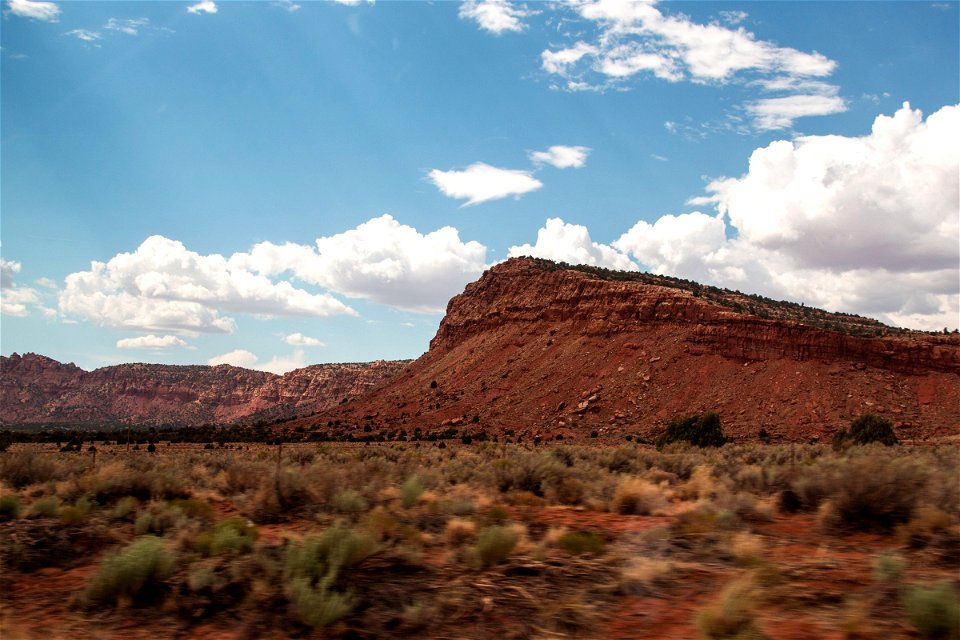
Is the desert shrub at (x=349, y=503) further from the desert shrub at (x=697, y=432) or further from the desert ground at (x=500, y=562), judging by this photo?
the desert shrub at (x=697, y=432)

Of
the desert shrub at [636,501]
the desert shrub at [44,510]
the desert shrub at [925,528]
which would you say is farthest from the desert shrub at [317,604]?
the desert shrub at [925,528]

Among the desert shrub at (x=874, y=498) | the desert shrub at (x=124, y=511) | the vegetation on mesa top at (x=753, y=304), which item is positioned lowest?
the desert shrub at (x=124, y=511)

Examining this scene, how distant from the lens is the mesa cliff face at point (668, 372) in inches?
2261

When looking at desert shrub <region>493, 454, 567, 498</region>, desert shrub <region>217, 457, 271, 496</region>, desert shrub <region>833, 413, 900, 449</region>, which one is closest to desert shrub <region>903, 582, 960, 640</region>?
desert shrub <region>493, 454, 567, 498</region>

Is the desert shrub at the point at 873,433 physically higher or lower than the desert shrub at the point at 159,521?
lower

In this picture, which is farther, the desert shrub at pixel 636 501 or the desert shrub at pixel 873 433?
the desert shrub at pixel 873 433

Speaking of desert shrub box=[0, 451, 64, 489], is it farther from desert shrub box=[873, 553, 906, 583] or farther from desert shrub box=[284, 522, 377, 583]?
desert shrub box=[873, 553, 906, 583]

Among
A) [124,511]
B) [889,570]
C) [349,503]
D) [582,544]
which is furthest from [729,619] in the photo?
[124,511]

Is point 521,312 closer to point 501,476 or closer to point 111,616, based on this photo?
point 501,476

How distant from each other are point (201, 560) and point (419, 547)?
265cm

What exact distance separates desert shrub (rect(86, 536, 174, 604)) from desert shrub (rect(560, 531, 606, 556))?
4.65 metres

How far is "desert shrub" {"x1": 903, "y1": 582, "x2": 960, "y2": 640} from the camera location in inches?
190

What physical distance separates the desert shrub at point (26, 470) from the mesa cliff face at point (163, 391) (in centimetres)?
13781

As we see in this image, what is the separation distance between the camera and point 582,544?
305 inches
